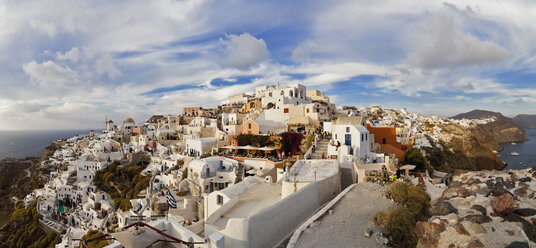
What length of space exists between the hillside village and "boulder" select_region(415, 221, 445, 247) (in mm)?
1204

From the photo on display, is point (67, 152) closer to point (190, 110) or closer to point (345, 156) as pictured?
point (190, 110)

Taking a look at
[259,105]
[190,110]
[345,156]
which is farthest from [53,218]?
[345,156]

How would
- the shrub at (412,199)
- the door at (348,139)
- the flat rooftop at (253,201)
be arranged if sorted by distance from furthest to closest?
1. the door at (348,139)
2. the flat rooftop at (253,201)
3. the shrub at (412,199)

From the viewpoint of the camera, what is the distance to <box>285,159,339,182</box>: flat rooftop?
1059 centimetres

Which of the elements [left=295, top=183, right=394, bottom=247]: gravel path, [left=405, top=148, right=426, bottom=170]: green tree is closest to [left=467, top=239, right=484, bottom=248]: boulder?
[left=295, top=183, right=394, bottom=247]: gravel path

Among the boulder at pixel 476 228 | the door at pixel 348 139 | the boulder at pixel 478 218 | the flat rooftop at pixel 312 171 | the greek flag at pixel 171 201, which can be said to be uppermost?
the door at pixel 348 139

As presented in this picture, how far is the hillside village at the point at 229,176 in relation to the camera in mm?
7121

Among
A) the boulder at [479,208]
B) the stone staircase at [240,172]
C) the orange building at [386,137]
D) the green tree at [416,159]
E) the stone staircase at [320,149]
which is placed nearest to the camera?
the boulder at [479,208]

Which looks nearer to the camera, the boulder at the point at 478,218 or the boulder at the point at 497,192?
the boulder at the point at 478,218

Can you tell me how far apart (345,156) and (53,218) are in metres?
40.8

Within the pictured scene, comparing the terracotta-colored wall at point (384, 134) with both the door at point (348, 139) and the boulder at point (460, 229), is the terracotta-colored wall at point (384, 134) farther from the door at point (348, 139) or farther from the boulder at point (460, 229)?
the boulder at point (460, 229)

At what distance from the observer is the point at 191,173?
22.4 meters

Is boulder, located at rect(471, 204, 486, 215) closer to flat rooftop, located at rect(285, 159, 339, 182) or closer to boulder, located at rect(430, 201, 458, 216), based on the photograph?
boulder, located at rect(430, 201, 458, 216)

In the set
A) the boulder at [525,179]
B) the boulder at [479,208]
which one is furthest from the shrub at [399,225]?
the boulder at [525,179]
